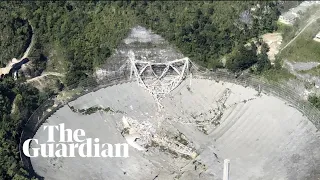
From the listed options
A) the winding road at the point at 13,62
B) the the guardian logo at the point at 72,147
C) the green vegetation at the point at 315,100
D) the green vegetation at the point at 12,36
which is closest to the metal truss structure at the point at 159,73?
the the guardian logo at the point at 72,147

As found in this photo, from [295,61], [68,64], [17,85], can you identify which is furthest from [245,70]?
[17,85]

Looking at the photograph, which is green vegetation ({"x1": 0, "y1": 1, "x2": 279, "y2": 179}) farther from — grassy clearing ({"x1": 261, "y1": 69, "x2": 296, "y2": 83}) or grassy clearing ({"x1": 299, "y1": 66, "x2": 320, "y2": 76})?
grassy clearing ({"x1": 299, "y1": 66, "x2": 320, "y2": 76})

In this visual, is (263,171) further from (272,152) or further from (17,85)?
(17,85)

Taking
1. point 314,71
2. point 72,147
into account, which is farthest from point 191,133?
point 314,71

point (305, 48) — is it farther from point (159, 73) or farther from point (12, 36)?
point (12, 36)

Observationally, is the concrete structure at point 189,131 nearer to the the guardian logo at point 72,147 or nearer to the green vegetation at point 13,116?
the the guardian logo at point 72,147

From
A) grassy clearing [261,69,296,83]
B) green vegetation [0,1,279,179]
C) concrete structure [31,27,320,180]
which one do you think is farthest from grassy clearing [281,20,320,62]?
concrete structure [31,27,320,180]
